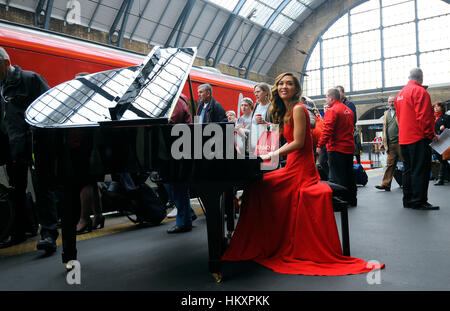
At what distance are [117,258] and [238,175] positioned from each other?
4.62ft

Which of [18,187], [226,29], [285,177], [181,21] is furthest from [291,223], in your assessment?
[226,29]

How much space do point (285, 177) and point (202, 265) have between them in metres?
0.91

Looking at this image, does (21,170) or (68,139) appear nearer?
(68,139)

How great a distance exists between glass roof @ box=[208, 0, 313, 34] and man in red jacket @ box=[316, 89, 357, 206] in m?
17.7

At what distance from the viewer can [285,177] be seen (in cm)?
259

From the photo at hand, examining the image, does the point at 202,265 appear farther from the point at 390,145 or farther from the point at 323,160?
the point at 390,145

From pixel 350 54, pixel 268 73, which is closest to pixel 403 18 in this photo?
pixel 350 54

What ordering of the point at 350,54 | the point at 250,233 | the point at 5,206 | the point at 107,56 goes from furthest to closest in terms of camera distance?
the point at 350,54
the point at 107,56
the point at 5,206
the point at 250,233

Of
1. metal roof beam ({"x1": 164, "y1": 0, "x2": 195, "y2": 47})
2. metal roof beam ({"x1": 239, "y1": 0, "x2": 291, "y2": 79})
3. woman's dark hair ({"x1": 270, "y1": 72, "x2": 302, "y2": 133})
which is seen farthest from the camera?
metal roof beam ({"x1": 239, "y1": 0, "x2": 291, "y2": 79})

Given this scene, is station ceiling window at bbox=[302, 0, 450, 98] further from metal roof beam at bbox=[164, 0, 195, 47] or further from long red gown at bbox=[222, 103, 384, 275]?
long red gown at bbox=[222, 103, 384, 275]

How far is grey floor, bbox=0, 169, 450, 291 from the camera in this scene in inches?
82.5

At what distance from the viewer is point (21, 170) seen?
3439 mm

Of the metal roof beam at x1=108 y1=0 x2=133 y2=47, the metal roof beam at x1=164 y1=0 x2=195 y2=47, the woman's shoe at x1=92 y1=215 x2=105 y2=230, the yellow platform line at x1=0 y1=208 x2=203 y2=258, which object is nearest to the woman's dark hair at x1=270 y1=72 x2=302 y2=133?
the yellow platform line at x1=0 y1=208 x2=203 y2=258
